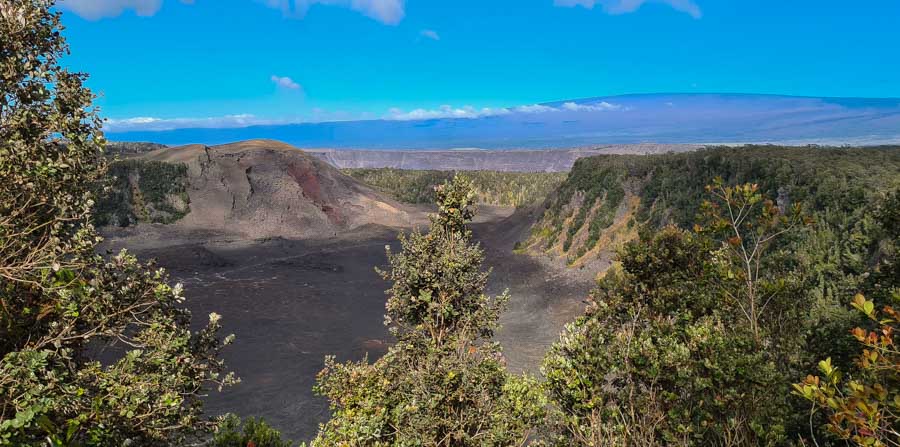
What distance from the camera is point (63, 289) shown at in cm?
551

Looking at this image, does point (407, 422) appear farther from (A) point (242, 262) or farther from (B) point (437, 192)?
(A) point (242, 262)

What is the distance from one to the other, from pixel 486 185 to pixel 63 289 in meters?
120

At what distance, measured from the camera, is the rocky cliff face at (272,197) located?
223 ft

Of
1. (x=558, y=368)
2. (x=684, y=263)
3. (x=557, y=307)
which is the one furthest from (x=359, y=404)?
(x=557, y=307)

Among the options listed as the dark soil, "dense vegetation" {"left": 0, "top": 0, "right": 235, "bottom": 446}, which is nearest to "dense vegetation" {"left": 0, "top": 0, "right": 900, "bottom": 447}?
"dense vegetation" {"left": 0, "top": 0, "right": 235, "bottom": 446}

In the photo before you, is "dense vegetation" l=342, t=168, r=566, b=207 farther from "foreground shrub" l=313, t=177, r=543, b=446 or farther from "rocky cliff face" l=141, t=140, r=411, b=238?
"foreground shrub" l=313, t=177, r=543, b=446

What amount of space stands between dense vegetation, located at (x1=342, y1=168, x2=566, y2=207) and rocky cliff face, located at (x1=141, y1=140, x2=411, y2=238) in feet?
86.3

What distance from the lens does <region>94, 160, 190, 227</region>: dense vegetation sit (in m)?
66.0

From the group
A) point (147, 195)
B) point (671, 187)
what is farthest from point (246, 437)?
point (147, 195)

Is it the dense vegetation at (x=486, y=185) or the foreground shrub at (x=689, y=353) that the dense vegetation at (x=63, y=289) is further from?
the dense vegetation at (x=486, y=185)

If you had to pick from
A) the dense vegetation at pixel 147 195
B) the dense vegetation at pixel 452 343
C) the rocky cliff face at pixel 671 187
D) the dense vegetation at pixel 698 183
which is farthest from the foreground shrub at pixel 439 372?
the dense vegetation at pixel 147 195

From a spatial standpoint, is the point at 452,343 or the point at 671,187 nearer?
the point at 452,343

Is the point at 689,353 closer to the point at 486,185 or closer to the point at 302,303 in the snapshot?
the point at 302,303

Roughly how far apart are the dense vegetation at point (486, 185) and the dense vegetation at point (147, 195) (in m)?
45.4
